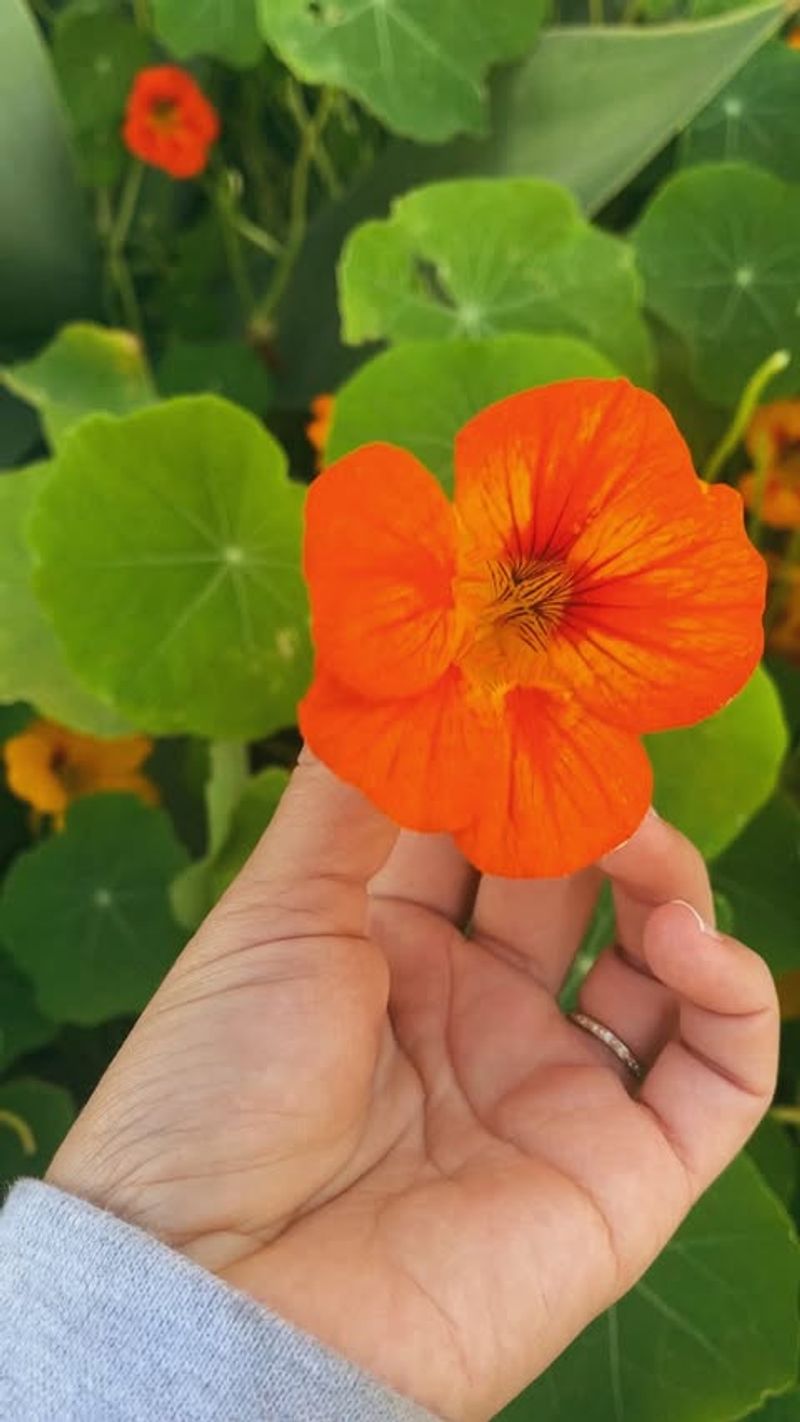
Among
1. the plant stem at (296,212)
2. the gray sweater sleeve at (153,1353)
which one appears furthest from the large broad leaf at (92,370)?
the gray sweater sleeve at (153,1353)

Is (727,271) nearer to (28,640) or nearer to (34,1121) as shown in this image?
(28,640)

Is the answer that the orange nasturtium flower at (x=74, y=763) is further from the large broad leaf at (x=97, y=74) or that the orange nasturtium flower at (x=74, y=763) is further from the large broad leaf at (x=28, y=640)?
the large broad leaf at (x=97, y=74)

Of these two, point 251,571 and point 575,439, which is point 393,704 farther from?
point 251,571

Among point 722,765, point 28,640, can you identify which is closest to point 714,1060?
point 722,765

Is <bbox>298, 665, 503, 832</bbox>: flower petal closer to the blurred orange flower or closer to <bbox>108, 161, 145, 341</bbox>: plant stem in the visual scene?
the blurred orange flower

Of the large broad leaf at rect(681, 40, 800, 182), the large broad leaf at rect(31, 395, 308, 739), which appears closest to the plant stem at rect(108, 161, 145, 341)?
the large broad leaf at rect(31, 395, 308, 739)

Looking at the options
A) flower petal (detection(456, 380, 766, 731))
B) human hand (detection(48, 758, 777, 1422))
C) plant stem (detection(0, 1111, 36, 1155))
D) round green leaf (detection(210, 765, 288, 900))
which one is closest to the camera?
flower petal (detection(456, 380, 766, 731))

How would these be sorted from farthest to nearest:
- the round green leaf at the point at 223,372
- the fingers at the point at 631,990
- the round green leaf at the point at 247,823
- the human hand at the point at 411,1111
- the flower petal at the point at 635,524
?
the round green leaf at the point at 223,372
the round green leaf at the point at 247,823
the fingers at the point at 631,990
the human hand at the point at 411,1111
the flower petal at the point at 635,524
